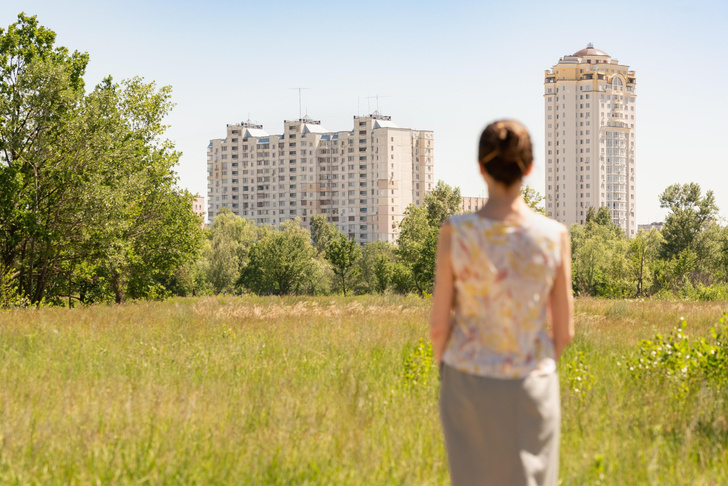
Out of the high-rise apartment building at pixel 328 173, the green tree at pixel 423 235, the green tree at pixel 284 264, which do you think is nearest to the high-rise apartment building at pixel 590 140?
the high-rise apartment building at pixel 328 173

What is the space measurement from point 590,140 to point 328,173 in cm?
7448

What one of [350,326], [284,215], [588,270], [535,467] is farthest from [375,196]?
[535,467]

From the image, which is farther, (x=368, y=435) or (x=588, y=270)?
(x=588, y=270)

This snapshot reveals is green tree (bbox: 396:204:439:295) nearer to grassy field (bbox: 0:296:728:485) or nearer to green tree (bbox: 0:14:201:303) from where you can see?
green tree (bbox: 0:14:201:303)

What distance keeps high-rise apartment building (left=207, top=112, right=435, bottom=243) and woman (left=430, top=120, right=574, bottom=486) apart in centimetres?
15871

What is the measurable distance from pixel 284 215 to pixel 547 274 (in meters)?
174

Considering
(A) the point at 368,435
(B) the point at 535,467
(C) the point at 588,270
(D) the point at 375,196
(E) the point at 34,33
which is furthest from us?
(D) the point at 375,196

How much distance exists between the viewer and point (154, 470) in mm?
4387

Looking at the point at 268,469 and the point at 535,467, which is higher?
the point at 535,467

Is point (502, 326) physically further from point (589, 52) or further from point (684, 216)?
point (589, 52)

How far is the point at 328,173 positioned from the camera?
566 ft

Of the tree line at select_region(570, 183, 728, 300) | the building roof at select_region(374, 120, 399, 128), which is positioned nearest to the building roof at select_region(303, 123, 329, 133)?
the building roof at select_region(374, 120, 399, 128)

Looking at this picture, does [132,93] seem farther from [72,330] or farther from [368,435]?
[368,435]

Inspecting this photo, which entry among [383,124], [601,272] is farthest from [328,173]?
[601,272]
